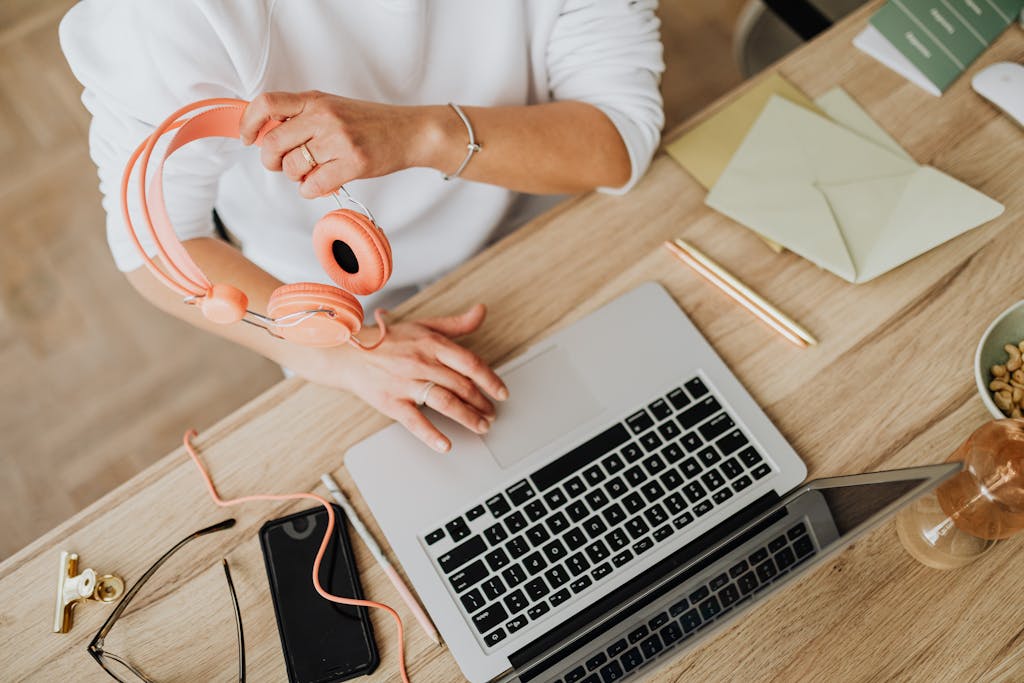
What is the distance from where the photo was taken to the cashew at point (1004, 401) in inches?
26.6

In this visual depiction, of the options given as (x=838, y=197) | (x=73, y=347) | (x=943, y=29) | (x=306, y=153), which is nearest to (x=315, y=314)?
(x=306, y=153)

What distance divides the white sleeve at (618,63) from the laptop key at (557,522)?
0.37m

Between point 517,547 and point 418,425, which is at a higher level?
point 418,425

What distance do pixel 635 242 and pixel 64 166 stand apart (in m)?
1.52

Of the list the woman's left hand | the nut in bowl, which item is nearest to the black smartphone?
the woman's left hand

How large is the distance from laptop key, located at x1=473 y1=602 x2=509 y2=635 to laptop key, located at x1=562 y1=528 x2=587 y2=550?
0.08 m

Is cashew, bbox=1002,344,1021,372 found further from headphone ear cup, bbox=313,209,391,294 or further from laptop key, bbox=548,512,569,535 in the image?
headphone ear cup, bbox=313,209,391,294

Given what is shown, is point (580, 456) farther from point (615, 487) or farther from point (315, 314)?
point (315, 314)

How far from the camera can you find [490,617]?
652mm

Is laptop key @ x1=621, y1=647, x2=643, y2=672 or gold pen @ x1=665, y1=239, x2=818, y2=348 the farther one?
gold pen @ x1=665, y1=239, x2=818, y2=348

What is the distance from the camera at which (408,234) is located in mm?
930

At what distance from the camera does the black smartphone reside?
65cm

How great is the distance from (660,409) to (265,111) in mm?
457

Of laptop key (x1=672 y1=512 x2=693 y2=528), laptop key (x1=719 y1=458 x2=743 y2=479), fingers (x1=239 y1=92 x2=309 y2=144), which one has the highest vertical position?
fingers (x1=239 y1=92 x2=309 y2=144)
